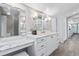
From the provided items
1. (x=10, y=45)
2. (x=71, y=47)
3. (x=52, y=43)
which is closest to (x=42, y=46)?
(x=52, y=43)

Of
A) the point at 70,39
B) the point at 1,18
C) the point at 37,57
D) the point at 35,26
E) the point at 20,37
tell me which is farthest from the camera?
the point at 35,26

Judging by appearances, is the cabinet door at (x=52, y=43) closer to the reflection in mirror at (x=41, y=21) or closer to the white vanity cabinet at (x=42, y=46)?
the white vanity cabinet at (x=42, y=46)

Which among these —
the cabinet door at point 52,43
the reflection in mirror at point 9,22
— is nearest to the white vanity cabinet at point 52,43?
the cabinet door at point 52,43

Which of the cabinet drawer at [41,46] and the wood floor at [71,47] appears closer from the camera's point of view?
the cabinet drawer at [41,46]

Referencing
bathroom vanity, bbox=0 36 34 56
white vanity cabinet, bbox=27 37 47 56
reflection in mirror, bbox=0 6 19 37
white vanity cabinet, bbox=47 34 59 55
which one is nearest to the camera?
bathroom vanity, bbox=0 36 34 56

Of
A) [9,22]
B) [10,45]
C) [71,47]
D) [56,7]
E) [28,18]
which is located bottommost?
[71,47]

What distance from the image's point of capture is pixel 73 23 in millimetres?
2254

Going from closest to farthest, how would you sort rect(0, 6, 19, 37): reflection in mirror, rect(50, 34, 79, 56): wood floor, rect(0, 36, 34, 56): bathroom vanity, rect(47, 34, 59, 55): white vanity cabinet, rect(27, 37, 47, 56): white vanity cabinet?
rect(0, 36, 34, 56): bathroom vanity < rect(0, 6, 19, 37): reflection in mirror < rect(27, 37, 47, 56): white vanity cabinet < rect(50, 34, 79, 56): wood floor < rect(47, 34, 59, 55): white vanity cabinet

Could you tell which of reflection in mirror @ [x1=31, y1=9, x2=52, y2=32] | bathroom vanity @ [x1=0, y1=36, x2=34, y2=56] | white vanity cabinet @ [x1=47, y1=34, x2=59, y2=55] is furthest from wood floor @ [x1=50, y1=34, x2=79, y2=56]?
bathroom vanity @ [x1=0, y1=36, x2=34, y2=56]

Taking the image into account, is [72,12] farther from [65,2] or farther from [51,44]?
[51,44]

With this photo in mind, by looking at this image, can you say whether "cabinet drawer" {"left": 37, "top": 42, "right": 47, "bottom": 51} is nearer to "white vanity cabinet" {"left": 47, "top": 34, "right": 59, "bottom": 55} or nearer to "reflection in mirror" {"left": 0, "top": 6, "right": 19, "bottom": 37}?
"white vanity cabinet" {"left": 47, "top": 34, "right": 59, "bottom": 55}

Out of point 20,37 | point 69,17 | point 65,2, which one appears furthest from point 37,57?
point 65,2

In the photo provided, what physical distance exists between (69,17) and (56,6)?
42 centimetres

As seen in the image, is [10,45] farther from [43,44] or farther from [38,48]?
[43,44]
